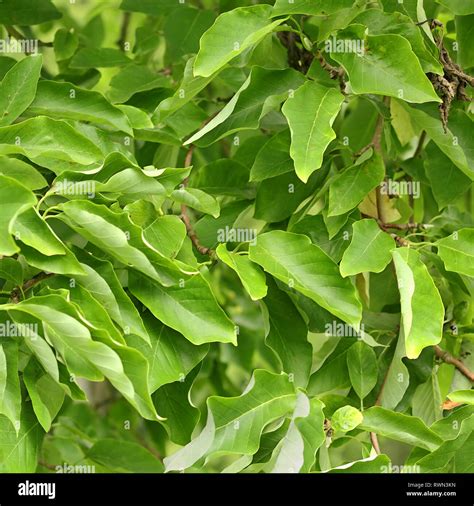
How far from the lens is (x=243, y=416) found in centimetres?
91

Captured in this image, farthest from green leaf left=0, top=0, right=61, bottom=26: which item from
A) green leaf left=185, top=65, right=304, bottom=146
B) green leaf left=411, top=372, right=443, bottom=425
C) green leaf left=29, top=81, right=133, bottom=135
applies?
green leaf left=411, top=372, right=443, bottom=425

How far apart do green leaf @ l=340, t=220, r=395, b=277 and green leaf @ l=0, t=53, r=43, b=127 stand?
0.39 metres

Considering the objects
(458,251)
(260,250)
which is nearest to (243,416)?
(260,250)

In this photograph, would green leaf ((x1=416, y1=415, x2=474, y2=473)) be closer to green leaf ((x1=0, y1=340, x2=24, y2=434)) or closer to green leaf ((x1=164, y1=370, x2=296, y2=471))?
green leaf ((x1=164, y1=370, x2=296, y2=471))

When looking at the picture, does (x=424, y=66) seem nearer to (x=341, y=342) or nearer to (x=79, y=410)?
(x=341, y=342)

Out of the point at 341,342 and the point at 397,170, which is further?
the point at 397,170

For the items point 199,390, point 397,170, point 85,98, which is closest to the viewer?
point 85,98

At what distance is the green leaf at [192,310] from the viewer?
904 millimetres

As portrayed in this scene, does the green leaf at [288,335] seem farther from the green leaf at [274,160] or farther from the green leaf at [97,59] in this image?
the green leaf at [97,59]

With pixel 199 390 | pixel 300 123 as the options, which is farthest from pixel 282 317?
pixel 199 390

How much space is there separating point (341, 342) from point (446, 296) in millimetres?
169

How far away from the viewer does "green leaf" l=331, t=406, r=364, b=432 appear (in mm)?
931

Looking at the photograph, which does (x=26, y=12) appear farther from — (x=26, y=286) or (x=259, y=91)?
(x=26, y=286)

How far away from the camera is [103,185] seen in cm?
90
